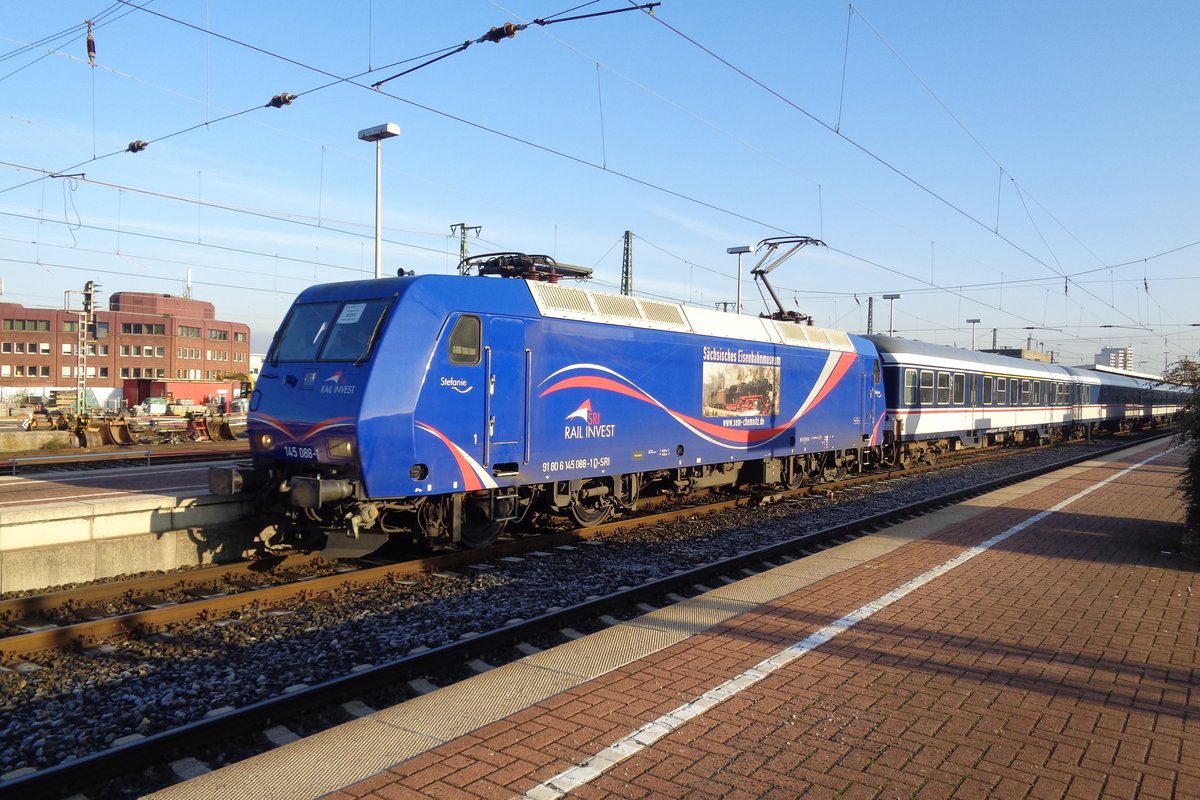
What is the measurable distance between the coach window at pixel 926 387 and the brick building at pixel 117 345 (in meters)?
65.6

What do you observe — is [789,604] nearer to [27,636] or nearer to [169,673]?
[169,673]

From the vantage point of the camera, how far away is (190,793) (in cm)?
398

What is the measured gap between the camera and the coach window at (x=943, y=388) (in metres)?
24.4

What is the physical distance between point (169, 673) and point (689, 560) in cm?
609

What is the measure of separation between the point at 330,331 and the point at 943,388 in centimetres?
2024

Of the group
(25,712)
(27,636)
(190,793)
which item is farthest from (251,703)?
(27,636)

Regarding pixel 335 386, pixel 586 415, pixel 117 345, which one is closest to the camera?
pixel 335 386

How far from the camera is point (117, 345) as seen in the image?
77.8 metres

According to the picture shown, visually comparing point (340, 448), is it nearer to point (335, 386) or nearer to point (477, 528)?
point (335, 386)

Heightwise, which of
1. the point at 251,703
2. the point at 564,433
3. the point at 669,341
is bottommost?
the point at 251,703

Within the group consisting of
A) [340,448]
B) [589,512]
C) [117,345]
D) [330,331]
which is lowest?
[589,512]

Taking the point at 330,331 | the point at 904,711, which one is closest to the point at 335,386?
the point at 330,331

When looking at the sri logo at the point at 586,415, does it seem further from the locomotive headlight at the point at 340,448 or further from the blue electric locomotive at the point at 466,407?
the locomotive headlight at the point at 340,448

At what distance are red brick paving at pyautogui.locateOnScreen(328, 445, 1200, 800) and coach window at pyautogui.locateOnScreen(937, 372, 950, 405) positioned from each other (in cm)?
1657
